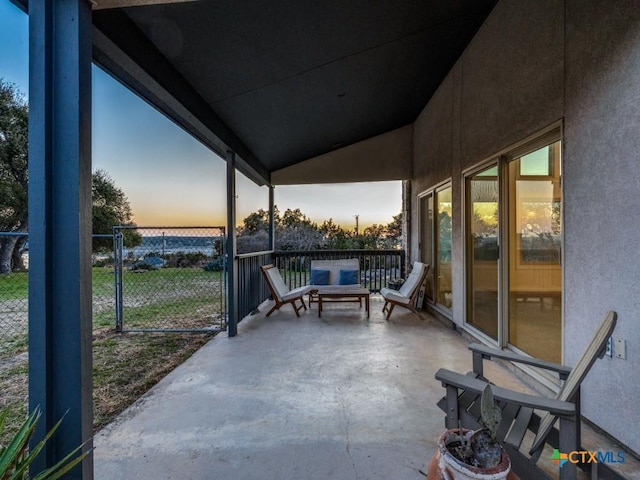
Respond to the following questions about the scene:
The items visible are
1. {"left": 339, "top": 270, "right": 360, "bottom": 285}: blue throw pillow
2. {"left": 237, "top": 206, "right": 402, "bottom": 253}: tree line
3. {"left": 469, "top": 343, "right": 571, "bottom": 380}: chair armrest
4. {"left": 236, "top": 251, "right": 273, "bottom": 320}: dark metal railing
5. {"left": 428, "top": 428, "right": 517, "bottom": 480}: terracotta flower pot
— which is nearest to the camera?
{"left": 428, "top": 428, "right": 517, "bottom": 480}: terracotta flower pot

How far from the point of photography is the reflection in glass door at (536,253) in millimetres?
2559

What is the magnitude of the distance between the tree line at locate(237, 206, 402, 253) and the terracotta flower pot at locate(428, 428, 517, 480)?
604cm

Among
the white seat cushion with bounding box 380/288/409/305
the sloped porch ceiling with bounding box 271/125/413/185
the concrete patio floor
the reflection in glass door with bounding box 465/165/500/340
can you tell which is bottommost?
the concrete patio floor

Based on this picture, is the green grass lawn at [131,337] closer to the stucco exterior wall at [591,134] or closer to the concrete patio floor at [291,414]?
the concrete patio floor at [291,414]

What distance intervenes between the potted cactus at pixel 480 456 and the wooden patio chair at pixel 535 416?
0.22 metres

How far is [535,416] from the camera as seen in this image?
1654 mm

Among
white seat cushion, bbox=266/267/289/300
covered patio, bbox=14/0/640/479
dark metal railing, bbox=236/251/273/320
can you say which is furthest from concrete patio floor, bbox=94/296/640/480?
white seat cushion, bbox=266/267/289/300

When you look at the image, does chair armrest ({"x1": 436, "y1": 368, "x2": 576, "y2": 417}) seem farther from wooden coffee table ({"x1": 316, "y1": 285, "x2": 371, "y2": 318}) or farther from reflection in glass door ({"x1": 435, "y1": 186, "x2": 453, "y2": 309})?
wooden coffee table ({"x1": 316, "y1": 285, "x2": 371, "y2": 318})

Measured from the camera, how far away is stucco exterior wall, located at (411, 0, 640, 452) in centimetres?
182

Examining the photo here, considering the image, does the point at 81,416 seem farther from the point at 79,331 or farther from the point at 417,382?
the point at 417,382

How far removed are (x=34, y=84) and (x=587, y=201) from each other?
3003 millimetres

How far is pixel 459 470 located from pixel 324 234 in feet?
23.9

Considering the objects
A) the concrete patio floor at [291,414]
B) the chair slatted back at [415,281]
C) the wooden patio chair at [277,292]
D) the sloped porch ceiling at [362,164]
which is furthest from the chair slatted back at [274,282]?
the sloped porch ceiling at [362,164]

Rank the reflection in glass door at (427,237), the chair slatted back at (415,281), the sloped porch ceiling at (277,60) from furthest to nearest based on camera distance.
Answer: the reflection in glass door at (427,237) < the chair slatted back at (415,281) < the sloped porch ceiling at (277,60)
